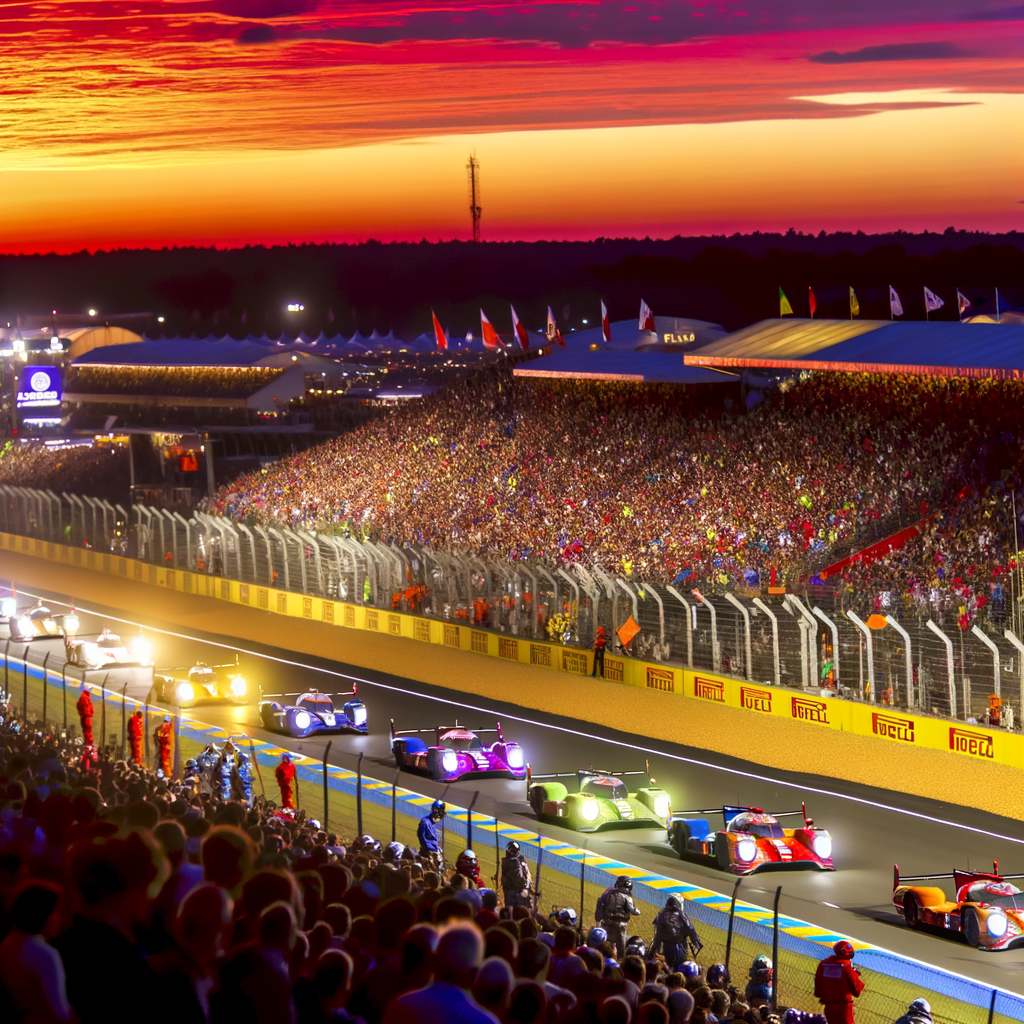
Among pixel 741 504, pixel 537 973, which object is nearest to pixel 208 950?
pixel 537 973

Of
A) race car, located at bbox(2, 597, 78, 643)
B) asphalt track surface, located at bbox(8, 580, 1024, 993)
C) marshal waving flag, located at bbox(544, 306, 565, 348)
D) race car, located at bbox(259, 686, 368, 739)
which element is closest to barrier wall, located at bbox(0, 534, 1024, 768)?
asphalt track surface, located at bbox(8, 580, 1024, 993)

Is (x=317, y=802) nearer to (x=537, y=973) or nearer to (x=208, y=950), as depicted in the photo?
(x=537, y=973)

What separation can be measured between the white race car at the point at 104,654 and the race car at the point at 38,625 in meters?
3.60

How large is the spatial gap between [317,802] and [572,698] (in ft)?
31.9

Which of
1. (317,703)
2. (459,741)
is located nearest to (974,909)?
(459,741)

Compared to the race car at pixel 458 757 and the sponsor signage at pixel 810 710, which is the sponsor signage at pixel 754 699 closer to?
the sponsor signage at pixel 810 710

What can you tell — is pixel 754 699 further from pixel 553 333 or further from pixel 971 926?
pixel 553 333

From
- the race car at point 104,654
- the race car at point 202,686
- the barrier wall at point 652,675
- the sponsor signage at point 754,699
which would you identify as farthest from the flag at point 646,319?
the sponsor signage at point 754,699

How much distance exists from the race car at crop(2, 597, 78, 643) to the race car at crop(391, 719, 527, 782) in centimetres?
1673

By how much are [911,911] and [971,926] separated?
0.90 meters

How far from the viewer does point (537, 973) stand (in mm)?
7512

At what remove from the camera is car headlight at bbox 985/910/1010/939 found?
15617mm

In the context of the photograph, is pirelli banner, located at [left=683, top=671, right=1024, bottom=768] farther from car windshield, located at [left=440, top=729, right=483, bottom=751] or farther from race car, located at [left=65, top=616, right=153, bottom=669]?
race car, located at [left=65, top=616, right=153, bottom=669]

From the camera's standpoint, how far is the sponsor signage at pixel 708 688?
85.5 feet
